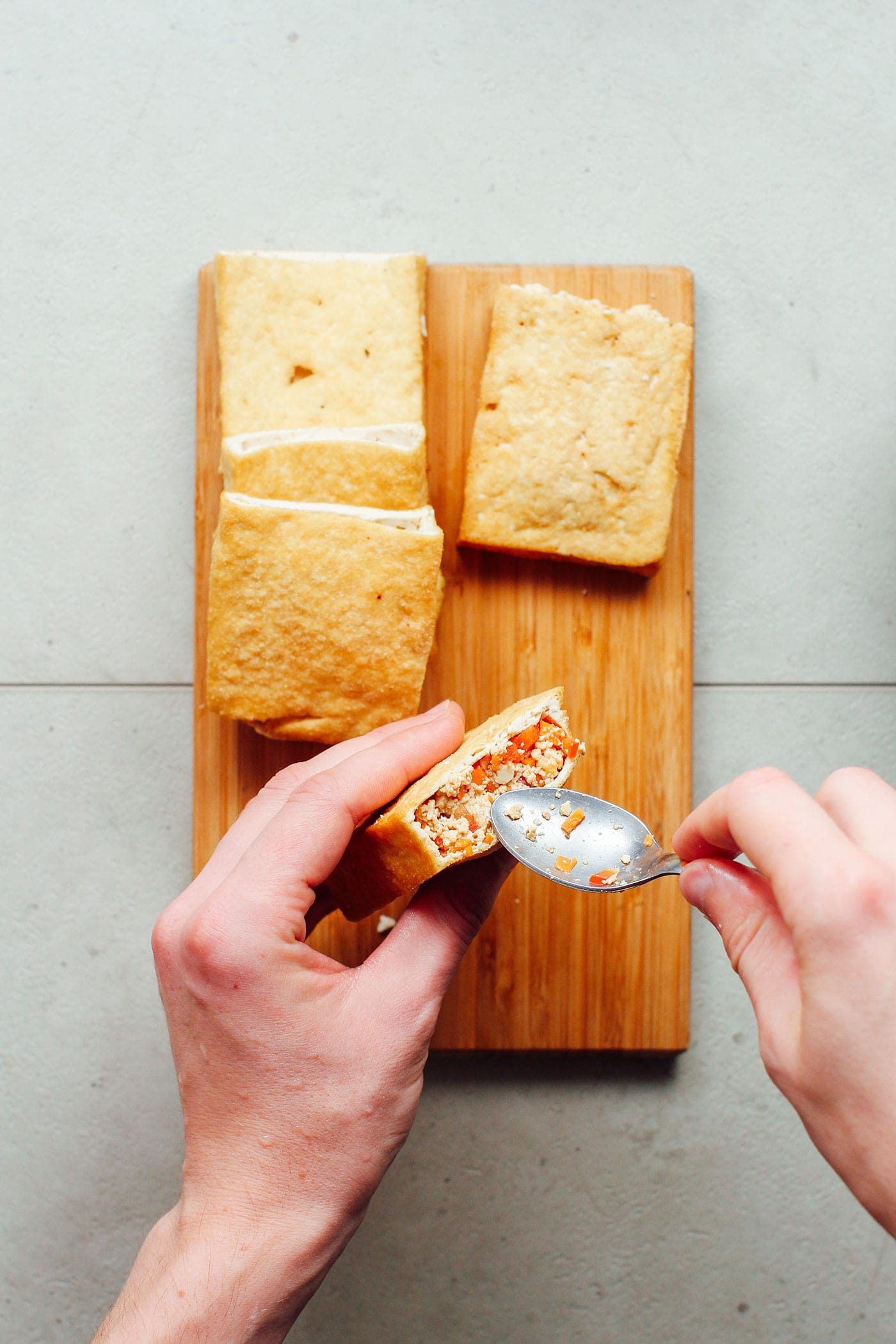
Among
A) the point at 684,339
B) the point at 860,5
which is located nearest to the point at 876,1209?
the point at 684,339

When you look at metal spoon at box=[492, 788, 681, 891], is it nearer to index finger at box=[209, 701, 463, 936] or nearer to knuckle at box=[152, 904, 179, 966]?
index finger at box=[209, 701, 463, 936]

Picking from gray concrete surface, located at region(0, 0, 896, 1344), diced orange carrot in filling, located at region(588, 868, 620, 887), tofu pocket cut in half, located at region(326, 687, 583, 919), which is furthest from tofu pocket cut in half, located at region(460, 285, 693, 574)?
diced orange carrot in filling, located at region(588, 868, 620, 887)

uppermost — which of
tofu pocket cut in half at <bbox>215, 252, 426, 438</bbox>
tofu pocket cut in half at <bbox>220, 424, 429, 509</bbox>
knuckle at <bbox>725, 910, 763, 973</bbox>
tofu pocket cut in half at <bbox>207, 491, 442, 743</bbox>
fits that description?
tofu pocket cut in half at <bbox>215, 252, 426, 438</bbox>

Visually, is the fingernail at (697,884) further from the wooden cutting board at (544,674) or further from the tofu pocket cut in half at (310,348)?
the tofu pocket cut in half at (310,348)

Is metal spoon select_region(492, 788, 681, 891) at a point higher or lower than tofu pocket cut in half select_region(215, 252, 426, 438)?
lower

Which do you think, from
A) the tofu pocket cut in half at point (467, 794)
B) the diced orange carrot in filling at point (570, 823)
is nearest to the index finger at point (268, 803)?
the tofu pocket cut in half at point (467, 794)

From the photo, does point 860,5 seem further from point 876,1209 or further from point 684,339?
point 876,1209
